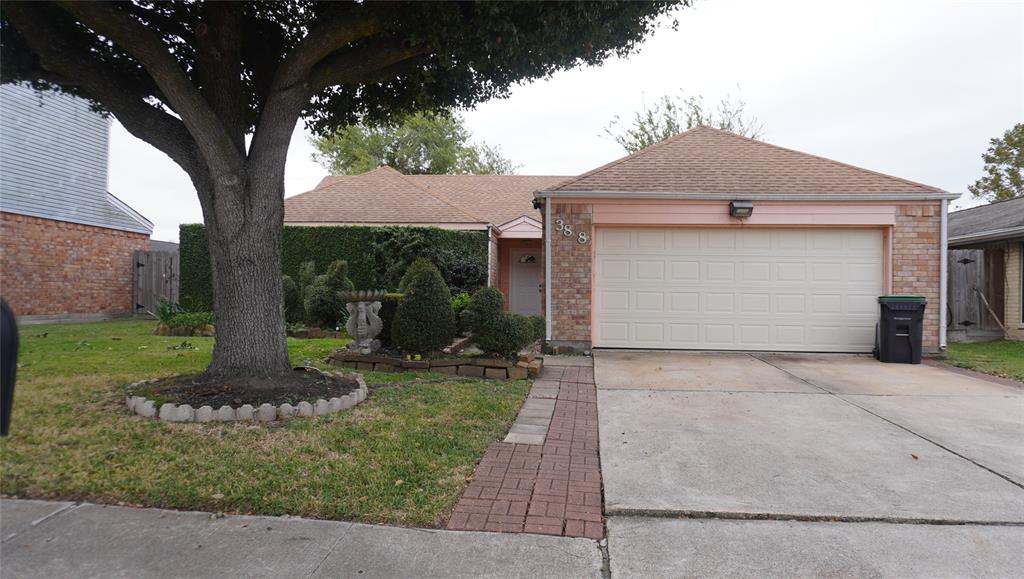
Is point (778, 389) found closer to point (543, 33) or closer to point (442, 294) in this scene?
point (442, 294)

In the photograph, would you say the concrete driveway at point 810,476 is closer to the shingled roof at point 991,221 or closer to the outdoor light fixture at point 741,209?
the outdoor light fixture at point 741,209

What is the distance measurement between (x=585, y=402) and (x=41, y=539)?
4629 millimetres

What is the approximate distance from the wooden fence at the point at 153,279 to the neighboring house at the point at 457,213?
3.69m

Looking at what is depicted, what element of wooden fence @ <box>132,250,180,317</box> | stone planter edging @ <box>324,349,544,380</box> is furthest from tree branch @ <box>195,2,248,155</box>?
wooden fence @ <box>132,250,180,317</box>

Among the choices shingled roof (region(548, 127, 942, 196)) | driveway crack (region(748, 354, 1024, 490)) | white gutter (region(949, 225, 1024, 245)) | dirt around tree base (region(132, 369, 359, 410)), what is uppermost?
shingled roof (region(548, 127, 942, 196))

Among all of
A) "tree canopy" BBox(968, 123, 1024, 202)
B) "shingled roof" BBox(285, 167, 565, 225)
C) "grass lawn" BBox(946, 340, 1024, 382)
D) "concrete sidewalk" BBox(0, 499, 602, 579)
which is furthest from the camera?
"tree canopy" BBox(968, 123, 1024, 202)

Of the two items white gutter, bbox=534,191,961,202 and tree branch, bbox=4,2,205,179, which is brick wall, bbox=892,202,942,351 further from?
tree branch, bbox=4,2,205,179

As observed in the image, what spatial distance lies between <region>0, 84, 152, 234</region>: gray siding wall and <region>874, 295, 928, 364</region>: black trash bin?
16.1 metres

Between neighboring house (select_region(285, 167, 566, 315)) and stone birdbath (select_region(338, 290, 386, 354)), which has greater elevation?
neighboring house (select_region(285, 167, 566, 315))

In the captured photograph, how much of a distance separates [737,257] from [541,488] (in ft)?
24.9

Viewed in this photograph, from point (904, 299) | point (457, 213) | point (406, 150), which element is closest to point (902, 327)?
point (904, 299)

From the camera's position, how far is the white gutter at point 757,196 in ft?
30.9

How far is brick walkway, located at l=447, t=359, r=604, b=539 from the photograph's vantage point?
315 cm

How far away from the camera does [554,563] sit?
275 cm
